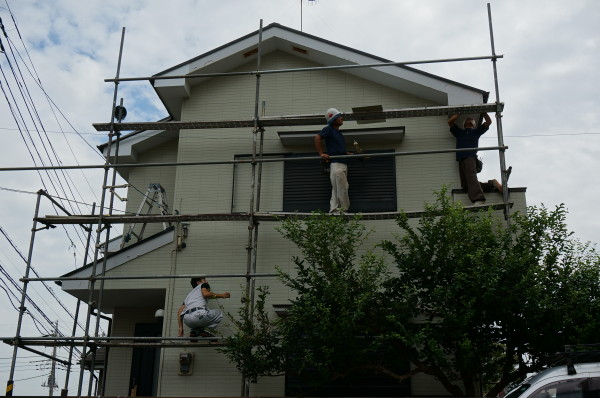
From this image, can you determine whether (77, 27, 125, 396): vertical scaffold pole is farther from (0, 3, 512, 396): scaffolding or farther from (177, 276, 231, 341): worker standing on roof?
(177, 276, 231, 341): worker standing on roof

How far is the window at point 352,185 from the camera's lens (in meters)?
13.8

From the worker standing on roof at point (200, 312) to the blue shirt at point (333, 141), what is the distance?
3.24 m

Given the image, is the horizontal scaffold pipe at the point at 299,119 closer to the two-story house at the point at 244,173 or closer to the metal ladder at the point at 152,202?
the two-story house at the point at 244,173

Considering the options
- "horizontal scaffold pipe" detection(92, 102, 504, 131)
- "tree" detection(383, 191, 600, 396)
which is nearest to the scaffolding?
"horizontal scaffold pipe" detection(92, 102, 504, 131)

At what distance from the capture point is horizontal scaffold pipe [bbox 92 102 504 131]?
13.1 m

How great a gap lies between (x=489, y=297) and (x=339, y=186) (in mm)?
4139

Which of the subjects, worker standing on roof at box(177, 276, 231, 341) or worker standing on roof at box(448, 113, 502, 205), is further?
worker standing on roof at box(448, 113, 502, 205)

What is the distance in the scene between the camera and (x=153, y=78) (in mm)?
14320

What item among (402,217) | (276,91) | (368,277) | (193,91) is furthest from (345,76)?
(368,277)

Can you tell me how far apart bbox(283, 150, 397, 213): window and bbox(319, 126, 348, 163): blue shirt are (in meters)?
0.72

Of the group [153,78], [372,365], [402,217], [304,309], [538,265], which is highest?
[153,78]

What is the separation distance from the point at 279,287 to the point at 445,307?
11.7 feet

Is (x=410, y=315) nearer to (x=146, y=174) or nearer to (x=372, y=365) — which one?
(x=372, y=365)

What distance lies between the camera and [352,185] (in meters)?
13.9
